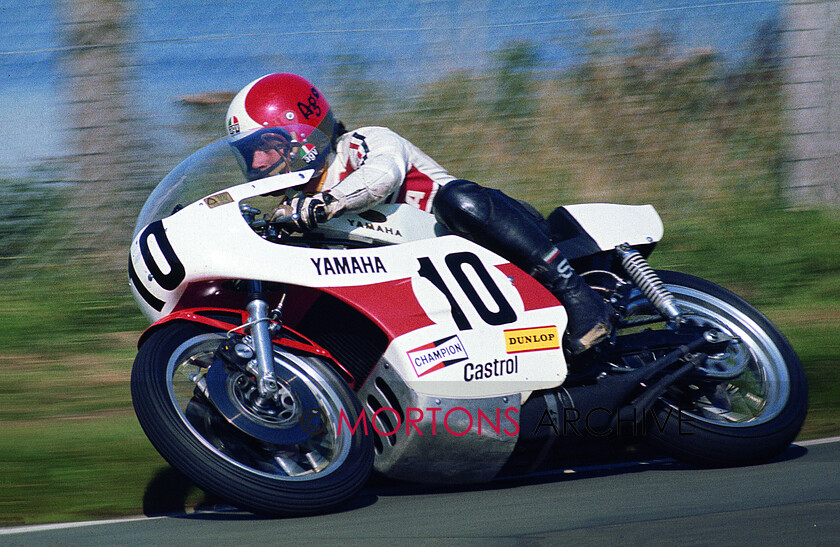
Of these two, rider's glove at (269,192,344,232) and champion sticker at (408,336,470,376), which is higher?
rider's glove at (269,192,344,232)

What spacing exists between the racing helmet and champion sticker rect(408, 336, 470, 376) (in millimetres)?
814

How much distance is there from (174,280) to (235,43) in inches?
115

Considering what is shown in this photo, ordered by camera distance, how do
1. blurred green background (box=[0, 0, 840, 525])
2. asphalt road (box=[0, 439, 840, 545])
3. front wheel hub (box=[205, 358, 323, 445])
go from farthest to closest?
blurred green background (box=[0, 0, 840, 525]) < front wheel hub (box=[205, 358, 323, 445]) < asphalt road (box=[0, 439, 840, 545])

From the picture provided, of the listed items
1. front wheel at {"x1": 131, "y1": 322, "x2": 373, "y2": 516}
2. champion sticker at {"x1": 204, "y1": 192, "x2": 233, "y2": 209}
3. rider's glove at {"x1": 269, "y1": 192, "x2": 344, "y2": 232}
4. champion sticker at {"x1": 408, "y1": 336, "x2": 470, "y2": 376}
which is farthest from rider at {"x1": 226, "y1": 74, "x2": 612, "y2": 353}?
front wheel at {"x1": 131, "y1": 322, "x2": 373, "y2": 516}

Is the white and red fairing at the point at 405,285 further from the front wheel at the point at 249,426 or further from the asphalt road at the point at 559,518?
the asphalt road at the point at 559,518

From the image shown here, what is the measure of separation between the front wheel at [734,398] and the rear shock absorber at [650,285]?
3.1 inches

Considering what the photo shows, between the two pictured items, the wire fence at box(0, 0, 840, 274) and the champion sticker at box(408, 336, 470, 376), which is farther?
the wire fence at box(0, 0, 840, 274)

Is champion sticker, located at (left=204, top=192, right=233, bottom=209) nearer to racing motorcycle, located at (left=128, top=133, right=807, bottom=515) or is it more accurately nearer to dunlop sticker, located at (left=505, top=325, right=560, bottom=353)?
racing motorcycle, located at (left=128, top=133, right=807, bottom=515)

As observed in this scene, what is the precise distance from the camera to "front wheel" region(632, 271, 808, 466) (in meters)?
3.60

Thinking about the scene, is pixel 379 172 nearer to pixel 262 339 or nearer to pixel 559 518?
pixel 262 339

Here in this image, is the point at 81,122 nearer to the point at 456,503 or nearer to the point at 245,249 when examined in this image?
the point at 245,249

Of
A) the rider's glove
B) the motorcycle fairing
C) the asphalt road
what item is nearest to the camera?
the asphalt road

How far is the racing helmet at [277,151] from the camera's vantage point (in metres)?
3.54

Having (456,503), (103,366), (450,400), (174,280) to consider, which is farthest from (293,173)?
(103,366)
